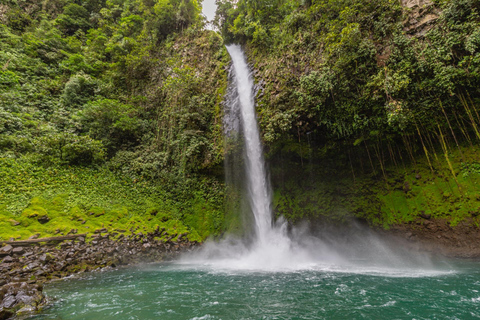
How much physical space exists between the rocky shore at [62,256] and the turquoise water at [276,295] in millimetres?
601

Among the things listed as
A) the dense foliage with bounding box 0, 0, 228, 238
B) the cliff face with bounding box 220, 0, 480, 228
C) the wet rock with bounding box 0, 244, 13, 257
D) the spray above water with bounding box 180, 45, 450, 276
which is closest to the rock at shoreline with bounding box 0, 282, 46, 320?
the wet rock with bounding box 0, 244, 13, 257

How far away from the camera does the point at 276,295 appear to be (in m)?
5.03

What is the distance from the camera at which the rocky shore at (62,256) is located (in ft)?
15.0

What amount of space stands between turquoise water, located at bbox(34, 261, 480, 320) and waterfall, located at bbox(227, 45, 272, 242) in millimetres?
3722

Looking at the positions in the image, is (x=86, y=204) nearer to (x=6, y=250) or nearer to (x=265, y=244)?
(x=6, y=250)

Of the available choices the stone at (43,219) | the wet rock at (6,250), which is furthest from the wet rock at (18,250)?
the stone at (43,219)

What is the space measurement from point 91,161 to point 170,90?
23.8 ft

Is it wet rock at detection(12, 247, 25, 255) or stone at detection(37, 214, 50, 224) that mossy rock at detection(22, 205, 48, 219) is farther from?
wet rock at detection(12, 247, 25, 255)

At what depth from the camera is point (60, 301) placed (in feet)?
16.0

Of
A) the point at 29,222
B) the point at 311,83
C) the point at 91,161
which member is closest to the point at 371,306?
the point at 311,83

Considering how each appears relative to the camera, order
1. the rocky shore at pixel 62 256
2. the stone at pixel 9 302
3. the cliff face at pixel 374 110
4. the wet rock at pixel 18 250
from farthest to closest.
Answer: the cliff face at pixel 374 110 < the wet rock at pixel 18 250 < the rocky shore at pixel 62 256 < the stone at pixel 9 302

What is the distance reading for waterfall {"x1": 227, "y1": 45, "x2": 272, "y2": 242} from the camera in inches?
432

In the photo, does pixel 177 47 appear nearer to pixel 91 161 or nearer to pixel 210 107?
pixel 210 107

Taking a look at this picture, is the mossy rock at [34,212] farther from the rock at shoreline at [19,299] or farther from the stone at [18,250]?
the rock at shoreline at [19,299]
